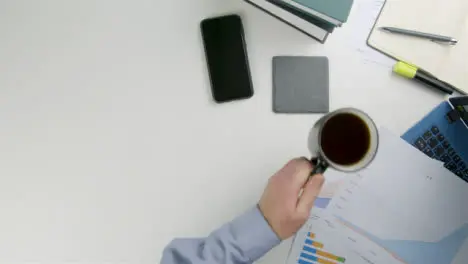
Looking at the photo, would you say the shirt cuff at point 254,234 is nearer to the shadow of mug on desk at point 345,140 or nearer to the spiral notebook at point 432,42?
the shadow of mug on desk at point 345,140

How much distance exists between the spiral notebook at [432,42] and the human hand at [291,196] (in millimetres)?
256

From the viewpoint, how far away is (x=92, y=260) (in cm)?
98

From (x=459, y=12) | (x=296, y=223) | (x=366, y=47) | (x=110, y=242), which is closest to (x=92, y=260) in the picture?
(x=110, y=242)

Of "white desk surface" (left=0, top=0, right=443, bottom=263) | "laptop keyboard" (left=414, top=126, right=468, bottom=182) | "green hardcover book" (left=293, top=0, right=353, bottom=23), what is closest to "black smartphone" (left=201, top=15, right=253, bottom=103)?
"white desk surface" (left=0, top=0, right=443, bottom=263)

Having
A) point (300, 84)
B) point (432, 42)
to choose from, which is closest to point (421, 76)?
point (432, 42)

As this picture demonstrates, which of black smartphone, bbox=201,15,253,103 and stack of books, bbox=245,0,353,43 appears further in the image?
black smartphone, bbox=201,15,253,103

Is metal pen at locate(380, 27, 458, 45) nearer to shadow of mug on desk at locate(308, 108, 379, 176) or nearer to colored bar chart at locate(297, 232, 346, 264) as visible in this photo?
shadow of mug on desk at locate(308, 108, 379, 176)

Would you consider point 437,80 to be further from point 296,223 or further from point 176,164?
point 176,164

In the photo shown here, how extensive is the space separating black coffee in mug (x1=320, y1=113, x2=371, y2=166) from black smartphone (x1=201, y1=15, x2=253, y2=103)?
196 millimetres

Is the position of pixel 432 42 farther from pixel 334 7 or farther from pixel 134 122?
pixel 134 122

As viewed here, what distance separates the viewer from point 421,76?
917 mm

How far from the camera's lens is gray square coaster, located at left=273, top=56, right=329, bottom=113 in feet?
3.07

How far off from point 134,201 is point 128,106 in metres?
0.15

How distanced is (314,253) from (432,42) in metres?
0.38
